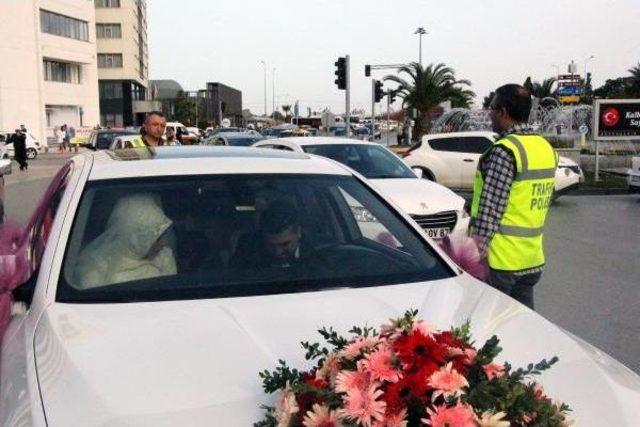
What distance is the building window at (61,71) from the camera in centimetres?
6134

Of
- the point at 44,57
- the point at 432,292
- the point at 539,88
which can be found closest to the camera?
the point at 432,292

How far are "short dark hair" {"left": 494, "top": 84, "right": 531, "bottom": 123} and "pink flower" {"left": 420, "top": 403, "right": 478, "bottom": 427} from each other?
8.50ft

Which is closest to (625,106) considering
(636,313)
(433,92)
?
(636,313)

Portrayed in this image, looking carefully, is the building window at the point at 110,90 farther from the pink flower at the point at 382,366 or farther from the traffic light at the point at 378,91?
the pink flower at the point at 382,366

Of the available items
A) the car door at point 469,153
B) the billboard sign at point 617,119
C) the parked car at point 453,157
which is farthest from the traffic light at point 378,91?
the car door at point 469,153

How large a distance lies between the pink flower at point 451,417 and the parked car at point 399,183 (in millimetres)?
6137

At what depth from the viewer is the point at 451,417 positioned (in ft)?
5.51

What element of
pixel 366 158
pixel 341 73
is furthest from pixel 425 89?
pixel 366 158

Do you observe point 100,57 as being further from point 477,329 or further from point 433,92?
point 477,329

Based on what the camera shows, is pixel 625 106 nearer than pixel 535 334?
No

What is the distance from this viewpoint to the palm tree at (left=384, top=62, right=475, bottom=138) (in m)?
42.2

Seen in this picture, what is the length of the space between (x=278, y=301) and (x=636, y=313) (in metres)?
5.18

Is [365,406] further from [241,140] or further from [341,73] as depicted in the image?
[341,73]

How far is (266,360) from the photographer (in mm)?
2143
